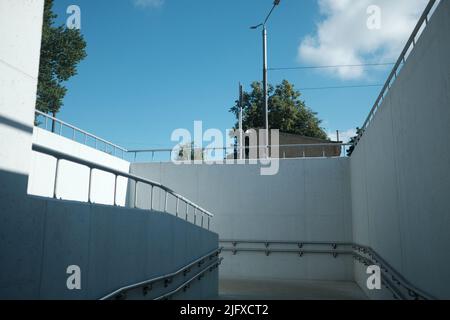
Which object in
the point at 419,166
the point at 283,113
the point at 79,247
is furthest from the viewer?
the point at 283,113

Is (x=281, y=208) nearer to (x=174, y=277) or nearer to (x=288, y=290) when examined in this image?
(x=288, y=290)

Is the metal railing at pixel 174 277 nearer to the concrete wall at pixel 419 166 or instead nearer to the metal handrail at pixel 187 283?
the metal handrail at pixel 187 283

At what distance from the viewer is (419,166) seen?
5465 millimetres

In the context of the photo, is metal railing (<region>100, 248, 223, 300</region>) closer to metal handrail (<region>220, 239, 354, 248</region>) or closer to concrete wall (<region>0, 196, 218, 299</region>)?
concrete wall (<region>0, 196, 218, 299</region>)

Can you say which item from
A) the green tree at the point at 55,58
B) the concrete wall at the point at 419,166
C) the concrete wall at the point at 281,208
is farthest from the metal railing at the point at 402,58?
the green tree at the point at 55,58

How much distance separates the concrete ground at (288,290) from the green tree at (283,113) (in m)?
20.0

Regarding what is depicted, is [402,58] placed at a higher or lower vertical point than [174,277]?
higher

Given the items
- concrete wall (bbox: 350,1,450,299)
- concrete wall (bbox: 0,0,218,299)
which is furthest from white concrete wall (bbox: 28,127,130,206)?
concrete wall (bbox: 350,1,450,299)

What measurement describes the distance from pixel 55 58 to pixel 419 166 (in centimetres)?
2299

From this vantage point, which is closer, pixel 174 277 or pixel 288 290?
pixel 174 277

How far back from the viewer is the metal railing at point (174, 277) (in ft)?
15.3

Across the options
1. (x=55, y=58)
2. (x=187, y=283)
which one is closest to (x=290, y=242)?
(x=187, y=283)

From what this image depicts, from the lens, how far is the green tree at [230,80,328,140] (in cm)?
3200
